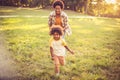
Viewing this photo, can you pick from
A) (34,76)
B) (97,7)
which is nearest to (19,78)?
(34,76)

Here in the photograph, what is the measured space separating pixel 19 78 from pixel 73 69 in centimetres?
163

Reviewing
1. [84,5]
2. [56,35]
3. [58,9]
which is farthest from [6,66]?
[84,5]

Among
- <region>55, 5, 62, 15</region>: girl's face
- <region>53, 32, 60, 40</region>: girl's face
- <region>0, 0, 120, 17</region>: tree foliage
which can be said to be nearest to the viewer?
<region>53, 32, 60, 40</region>: girl's face

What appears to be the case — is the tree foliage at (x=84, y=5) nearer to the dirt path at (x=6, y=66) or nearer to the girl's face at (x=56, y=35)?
the dirt path at (x=6, y=66)

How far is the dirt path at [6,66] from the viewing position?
5.67 meters

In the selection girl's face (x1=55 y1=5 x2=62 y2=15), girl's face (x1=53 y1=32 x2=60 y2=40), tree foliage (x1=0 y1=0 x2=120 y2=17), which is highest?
girl's face (x1=55 y1=5 x2=62 y2=15)

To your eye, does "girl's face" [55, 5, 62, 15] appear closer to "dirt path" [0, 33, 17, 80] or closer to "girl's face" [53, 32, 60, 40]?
"girl's face" [53, 32, 60, 40]

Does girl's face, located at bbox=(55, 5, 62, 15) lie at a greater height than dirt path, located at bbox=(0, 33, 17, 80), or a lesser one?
greater

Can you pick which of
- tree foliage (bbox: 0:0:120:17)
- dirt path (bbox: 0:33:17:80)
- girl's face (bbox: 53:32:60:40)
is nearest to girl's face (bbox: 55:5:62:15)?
girl's face (bbox: 53:32:60:40)

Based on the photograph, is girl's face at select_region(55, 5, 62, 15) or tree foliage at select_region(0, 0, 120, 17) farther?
tree foliage at select_region(0, 0, 120, 17)

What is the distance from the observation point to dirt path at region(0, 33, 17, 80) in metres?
5.67

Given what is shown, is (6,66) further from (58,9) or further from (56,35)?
(58,9)

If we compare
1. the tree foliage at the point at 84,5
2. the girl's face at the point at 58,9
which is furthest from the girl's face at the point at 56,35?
the tree foliage at the point at 84,5

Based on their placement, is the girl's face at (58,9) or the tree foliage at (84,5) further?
the tree foliage at (84,5)
